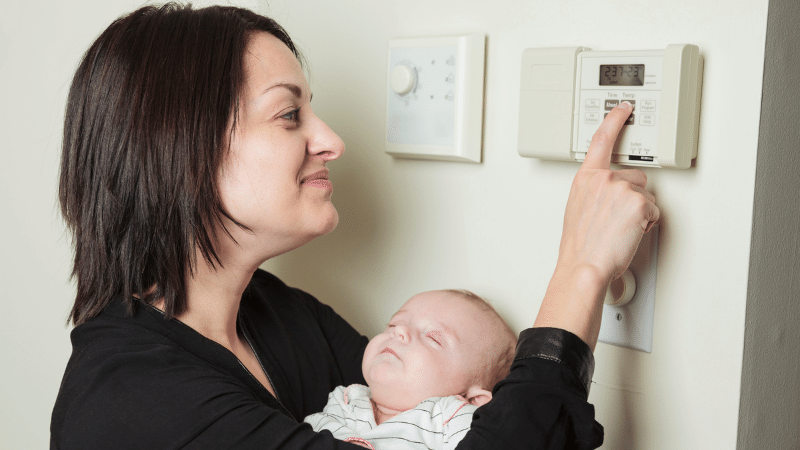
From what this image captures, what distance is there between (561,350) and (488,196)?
36cm

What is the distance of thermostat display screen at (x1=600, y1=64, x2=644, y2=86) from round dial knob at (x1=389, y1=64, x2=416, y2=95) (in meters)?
0.33

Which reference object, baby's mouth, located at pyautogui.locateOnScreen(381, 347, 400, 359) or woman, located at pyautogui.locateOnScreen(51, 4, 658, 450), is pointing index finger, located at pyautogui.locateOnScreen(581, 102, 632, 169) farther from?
baby's mouth, located at pyautogui.locateOnScreen(381, 347, 400, 359)

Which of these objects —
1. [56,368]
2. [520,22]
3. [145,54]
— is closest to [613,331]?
[520,22]

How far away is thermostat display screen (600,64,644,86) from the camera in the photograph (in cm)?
84

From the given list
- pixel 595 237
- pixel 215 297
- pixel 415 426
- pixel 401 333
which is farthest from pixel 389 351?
pixel 595 237

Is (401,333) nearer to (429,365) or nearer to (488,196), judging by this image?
(429,365)

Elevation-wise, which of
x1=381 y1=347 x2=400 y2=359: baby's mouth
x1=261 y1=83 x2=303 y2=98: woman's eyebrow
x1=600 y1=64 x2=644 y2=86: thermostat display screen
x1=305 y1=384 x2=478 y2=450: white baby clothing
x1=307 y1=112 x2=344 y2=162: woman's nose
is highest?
x1=600 y1=64 x2=644 y2=86: thermostat display screen

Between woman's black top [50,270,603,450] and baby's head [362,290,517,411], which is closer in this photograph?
woman's black top [50,270,603,450]

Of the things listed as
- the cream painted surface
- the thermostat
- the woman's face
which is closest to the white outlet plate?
the cream painted surface

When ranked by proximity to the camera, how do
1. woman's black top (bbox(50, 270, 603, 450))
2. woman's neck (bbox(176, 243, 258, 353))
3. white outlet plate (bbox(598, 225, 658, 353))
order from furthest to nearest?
woman's neck (bbox(176, 243, 258, 353))
white outlet plate (bbox(598, 225, 658, 353))
woman's black top (bbox(50, 270, 603, 450))

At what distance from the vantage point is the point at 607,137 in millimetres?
835

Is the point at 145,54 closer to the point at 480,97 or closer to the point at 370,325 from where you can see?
the point at 480,97

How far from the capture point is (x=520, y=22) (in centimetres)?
100

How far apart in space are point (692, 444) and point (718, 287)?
0.69 feet
